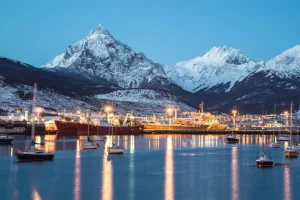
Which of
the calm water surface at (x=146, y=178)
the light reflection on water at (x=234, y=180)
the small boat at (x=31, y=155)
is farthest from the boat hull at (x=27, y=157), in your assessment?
the light reflection on water at (x=234, y=180)

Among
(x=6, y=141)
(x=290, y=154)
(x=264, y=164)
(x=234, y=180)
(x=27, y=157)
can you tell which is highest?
(x=6, y=141)

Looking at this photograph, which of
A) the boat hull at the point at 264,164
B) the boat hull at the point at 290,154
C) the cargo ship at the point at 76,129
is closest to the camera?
the boat hull at the point at 264,164

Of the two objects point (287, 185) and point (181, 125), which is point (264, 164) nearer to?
point (287, 185)

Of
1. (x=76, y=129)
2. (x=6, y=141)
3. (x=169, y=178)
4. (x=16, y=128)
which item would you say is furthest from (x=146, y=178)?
(x=76, y=129)

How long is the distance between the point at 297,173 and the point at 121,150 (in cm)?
2735

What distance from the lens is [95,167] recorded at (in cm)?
6084

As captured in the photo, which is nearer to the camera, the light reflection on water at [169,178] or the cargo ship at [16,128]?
the light reflection on water at [169,178]

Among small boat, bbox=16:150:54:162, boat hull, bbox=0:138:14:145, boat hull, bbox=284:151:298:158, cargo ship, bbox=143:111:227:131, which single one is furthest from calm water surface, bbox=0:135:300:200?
cargo ship, bbox=143:111:227:131

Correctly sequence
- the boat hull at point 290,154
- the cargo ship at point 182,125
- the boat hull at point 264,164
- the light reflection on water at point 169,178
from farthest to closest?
the cargo ship at point 182,125
the boat hull at point 290,154
the boat hull at point 264,164
the light reflection on water at point 169,178

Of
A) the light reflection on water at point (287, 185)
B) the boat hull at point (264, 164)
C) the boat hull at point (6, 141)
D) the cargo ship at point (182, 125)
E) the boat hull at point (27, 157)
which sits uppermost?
the cargo ship at point (182, 125)

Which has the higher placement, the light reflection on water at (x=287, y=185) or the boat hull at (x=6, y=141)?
the boat hull at (x=6, y=141)

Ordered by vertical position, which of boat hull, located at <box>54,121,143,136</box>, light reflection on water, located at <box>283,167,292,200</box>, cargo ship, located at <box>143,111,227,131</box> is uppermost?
cargo ship, located at <box>143,111,227,131</box>

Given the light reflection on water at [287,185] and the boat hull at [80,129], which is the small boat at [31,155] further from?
the boat hull at [80,129]

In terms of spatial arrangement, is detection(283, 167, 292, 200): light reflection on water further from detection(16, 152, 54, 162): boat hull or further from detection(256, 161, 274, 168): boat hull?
detection(16, 152, 54, 162): boat hull
